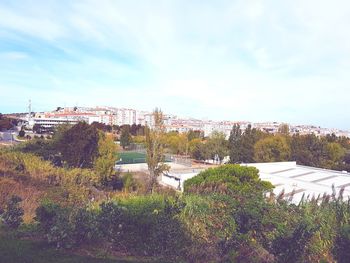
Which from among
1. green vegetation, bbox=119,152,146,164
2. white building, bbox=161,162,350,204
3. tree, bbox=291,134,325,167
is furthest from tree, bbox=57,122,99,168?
tree, bbox=291,134,325,167

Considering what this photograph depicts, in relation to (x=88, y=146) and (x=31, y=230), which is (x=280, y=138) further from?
(x=31, y=230)

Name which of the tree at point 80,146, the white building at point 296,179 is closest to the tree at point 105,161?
the tree at point 80,146

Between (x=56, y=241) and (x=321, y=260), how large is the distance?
2.82m

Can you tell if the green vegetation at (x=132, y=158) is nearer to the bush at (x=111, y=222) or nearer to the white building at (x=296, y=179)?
the white building at (x=296, y=179)

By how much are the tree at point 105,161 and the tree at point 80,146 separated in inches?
20.9

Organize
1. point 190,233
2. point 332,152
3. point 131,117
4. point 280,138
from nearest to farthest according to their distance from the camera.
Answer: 1. point 190,233
2. point 332,152
3. point 280,138
4. point 131,117

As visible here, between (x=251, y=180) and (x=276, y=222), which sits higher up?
(x=276, y=222)

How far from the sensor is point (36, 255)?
3168mm

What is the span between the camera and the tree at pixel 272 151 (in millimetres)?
30672

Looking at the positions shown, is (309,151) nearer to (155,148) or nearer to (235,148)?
(235,148)

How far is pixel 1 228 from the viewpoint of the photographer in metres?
4.07

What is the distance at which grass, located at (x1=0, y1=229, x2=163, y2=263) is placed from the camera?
3062 millimetres

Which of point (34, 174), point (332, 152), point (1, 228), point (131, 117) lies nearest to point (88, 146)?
point (34, 174)

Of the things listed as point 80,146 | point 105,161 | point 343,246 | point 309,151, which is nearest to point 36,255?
point 343,246
